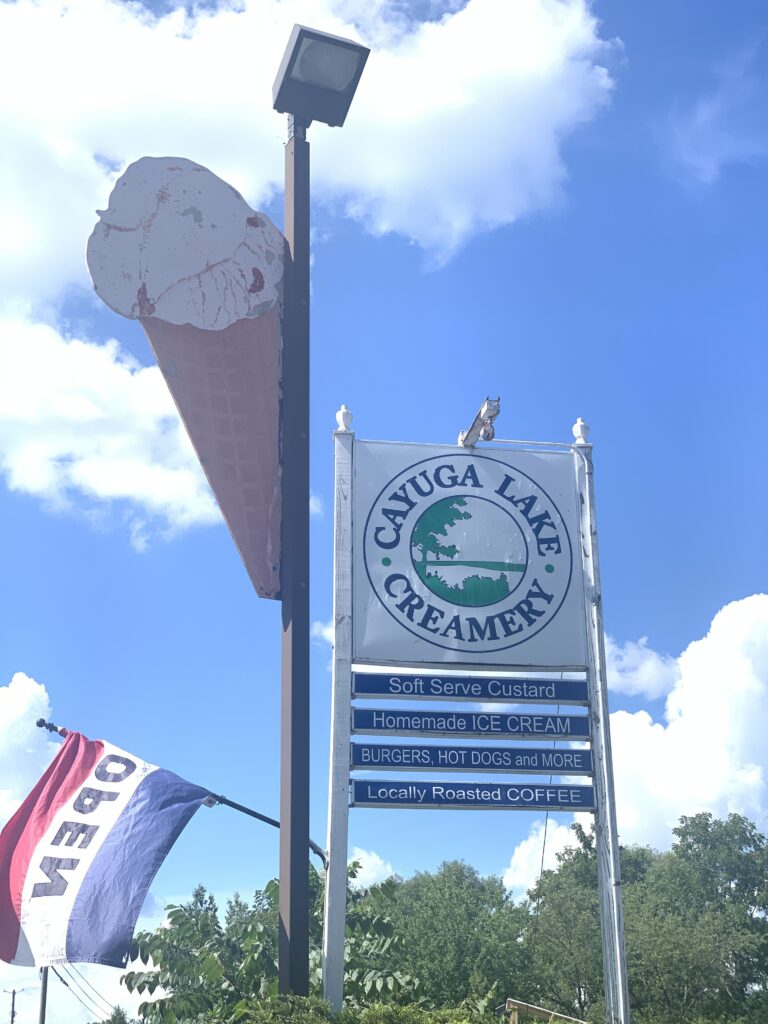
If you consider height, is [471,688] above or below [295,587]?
below

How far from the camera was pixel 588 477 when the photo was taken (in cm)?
1394

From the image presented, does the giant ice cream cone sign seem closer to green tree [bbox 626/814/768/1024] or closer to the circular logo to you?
the circular logo

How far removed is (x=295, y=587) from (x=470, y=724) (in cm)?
252

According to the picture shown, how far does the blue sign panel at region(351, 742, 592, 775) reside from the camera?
40.1 feet

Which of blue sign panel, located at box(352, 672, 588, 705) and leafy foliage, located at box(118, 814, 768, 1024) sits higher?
blue sign panel, located at box(352, 672, 588, 705)

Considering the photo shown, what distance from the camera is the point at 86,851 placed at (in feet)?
40.3

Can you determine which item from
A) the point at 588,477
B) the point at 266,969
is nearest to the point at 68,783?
the point at 266,969

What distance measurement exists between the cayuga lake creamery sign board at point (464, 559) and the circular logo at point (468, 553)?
0.04 ft

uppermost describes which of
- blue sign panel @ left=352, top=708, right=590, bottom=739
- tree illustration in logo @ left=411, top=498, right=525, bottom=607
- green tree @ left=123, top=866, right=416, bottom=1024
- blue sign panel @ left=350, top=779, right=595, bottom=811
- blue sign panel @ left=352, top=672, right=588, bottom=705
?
tree illustration in logo @ left=411, top=498, right=525, bottom=607

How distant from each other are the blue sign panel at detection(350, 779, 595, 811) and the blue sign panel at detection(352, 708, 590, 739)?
540 mm

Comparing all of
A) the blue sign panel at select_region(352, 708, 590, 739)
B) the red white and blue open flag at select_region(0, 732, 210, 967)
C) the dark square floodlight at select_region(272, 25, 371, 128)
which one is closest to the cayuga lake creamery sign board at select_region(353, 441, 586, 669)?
the blue sign panel at select_region(352, 708, 590, 739)

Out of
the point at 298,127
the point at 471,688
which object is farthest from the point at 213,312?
the point at 471,688

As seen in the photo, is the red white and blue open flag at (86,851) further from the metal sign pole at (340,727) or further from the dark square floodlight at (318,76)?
the dark square floodlight at (318,76)

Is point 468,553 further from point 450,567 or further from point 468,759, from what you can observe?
point 468,759
